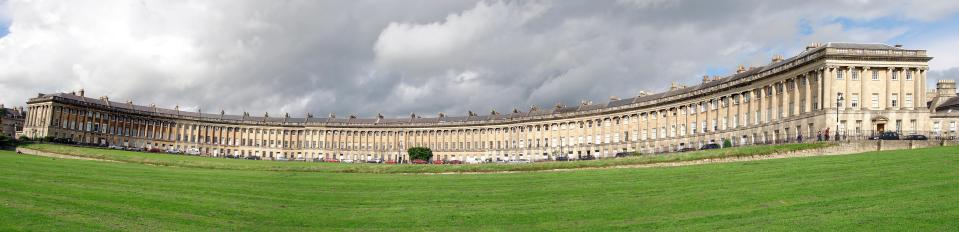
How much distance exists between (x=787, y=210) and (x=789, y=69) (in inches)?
1931

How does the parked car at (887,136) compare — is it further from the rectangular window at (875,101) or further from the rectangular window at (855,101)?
the rectangular window at (875,101)

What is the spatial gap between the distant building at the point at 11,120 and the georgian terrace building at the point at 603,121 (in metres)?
19.5

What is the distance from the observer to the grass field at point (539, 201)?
21031mm

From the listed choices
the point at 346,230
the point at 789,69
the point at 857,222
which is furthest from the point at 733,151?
the point at 346,230

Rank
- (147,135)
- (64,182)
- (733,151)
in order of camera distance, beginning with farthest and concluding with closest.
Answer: (147,135) < (733,151) < (64,182)

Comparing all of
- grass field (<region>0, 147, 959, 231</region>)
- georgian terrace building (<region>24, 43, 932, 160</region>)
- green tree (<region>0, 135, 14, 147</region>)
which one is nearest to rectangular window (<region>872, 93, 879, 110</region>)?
georgian terrace building (<region>24, 43, 932, 160</region>)

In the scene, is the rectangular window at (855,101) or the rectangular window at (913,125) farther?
the rectangular window at (855,101)

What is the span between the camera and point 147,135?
134250mm

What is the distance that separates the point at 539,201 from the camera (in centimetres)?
2927

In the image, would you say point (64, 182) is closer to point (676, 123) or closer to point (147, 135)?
point (676, 123)

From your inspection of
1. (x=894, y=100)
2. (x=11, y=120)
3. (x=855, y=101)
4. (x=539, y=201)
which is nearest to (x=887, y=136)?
(x=855, y=101)

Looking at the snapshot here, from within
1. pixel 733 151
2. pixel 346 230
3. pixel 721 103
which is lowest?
pixel 346 230

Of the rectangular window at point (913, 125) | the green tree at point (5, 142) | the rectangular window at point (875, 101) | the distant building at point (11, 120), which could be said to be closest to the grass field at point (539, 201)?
the rectangular window at point (875, 101)

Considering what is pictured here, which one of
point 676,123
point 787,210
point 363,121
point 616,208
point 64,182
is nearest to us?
point 787,210
